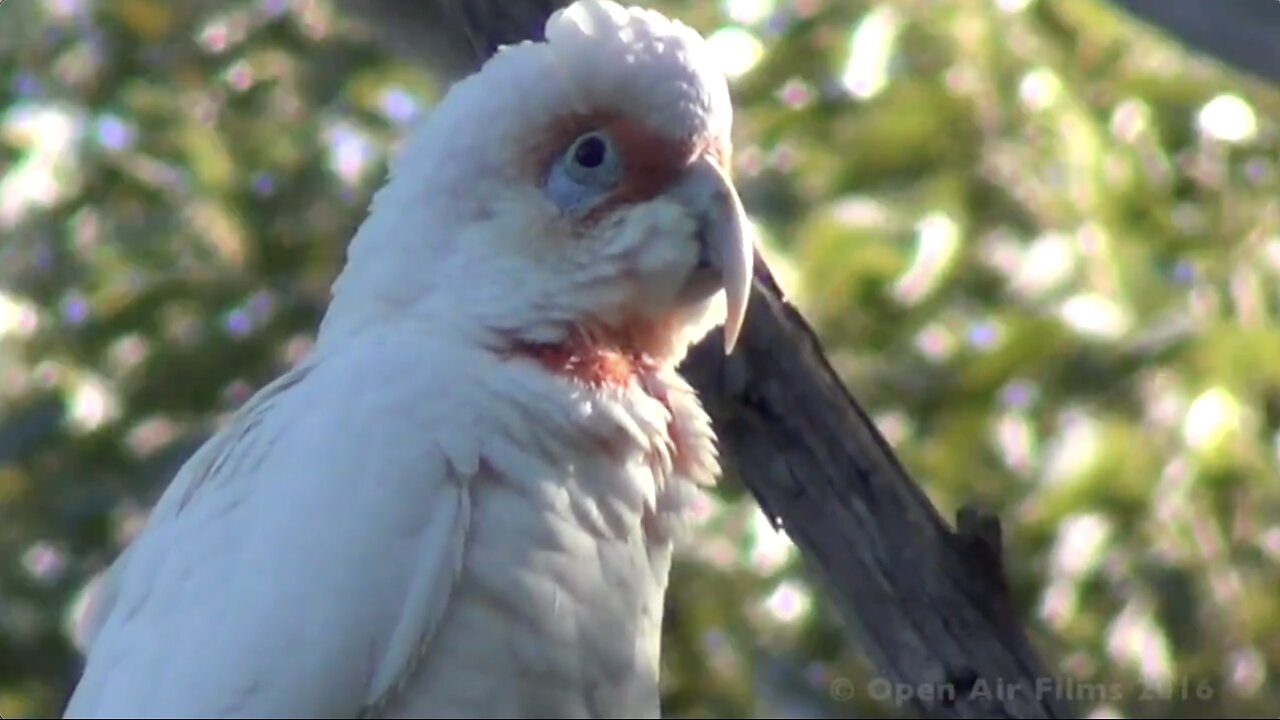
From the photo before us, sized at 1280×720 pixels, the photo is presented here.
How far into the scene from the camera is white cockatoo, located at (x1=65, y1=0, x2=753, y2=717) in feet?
5.35

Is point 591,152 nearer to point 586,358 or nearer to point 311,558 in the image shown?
point 586,358

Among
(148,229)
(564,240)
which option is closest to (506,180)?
(564,240)

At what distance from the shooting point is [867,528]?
1.92 meters

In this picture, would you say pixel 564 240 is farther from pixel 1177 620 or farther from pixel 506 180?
pixel 1177 620

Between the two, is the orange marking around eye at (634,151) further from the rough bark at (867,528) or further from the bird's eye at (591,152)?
the rough bark at (867,528)

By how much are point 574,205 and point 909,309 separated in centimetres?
55

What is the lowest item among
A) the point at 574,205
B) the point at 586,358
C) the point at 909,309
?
the point at 909,309

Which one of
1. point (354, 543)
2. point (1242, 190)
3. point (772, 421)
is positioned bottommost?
point (1242, 190)

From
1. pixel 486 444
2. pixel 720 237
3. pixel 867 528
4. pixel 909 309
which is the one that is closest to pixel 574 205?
pixel 720 237

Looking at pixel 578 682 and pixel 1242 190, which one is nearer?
pixel 578 682

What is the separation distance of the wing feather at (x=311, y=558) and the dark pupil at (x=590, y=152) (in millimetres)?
230

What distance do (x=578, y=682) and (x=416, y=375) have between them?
1.00ft

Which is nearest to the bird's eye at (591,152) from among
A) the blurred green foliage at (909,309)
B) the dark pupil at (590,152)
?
the dark pupil at (590,152)

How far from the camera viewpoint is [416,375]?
5.74ft
